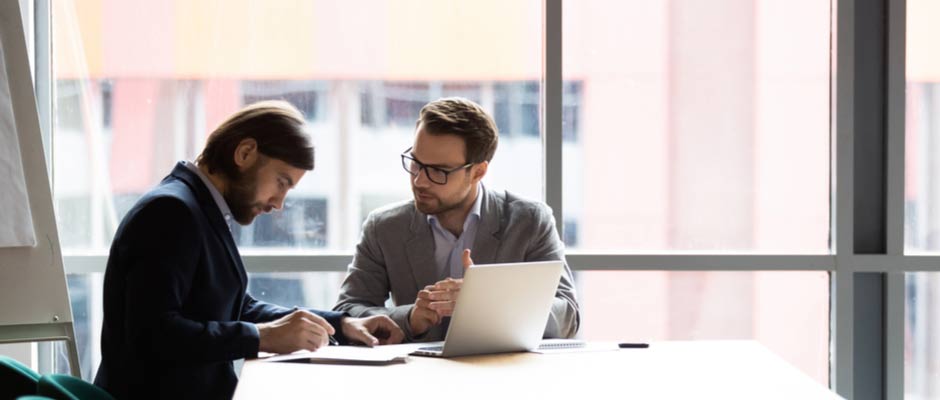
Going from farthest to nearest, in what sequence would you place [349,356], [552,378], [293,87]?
[293,87] < [349,356] < [552,378]

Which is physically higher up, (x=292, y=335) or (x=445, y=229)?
(x=445, y=229)

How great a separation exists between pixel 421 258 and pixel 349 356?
672 mm

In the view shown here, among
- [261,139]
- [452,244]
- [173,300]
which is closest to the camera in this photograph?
[173,300]

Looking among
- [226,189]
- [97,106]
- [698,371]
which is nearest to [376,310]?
[226,189]

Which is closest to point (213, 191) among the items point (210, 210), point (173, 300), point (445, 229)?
point (210, 210)

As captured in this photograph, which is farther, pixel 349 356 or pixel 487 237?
pixel 487 237


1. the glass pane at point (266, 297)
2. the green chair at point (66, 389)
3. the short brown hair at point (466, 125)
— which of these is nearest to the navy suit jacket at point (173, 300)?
the green chair at point (66, 389)

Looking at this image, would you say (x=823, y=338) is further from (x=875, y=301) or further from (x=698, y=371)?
(x=698, y=371)

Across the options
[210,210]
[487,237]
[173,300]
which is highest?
[210,210]

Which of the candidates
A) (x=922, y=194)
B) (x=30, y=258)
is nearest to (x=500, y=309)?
(x=30, y=258)

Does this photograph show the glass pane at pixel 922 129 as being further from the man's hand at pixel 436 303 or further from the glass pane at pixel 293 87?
the man's hand at pixel 436 303

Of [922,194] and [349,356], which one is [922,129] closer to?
[922,194]

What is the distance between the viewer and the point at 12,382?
7.57 ft

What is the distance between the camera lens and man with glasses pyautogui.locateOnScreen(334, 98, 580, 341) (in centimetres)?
333
